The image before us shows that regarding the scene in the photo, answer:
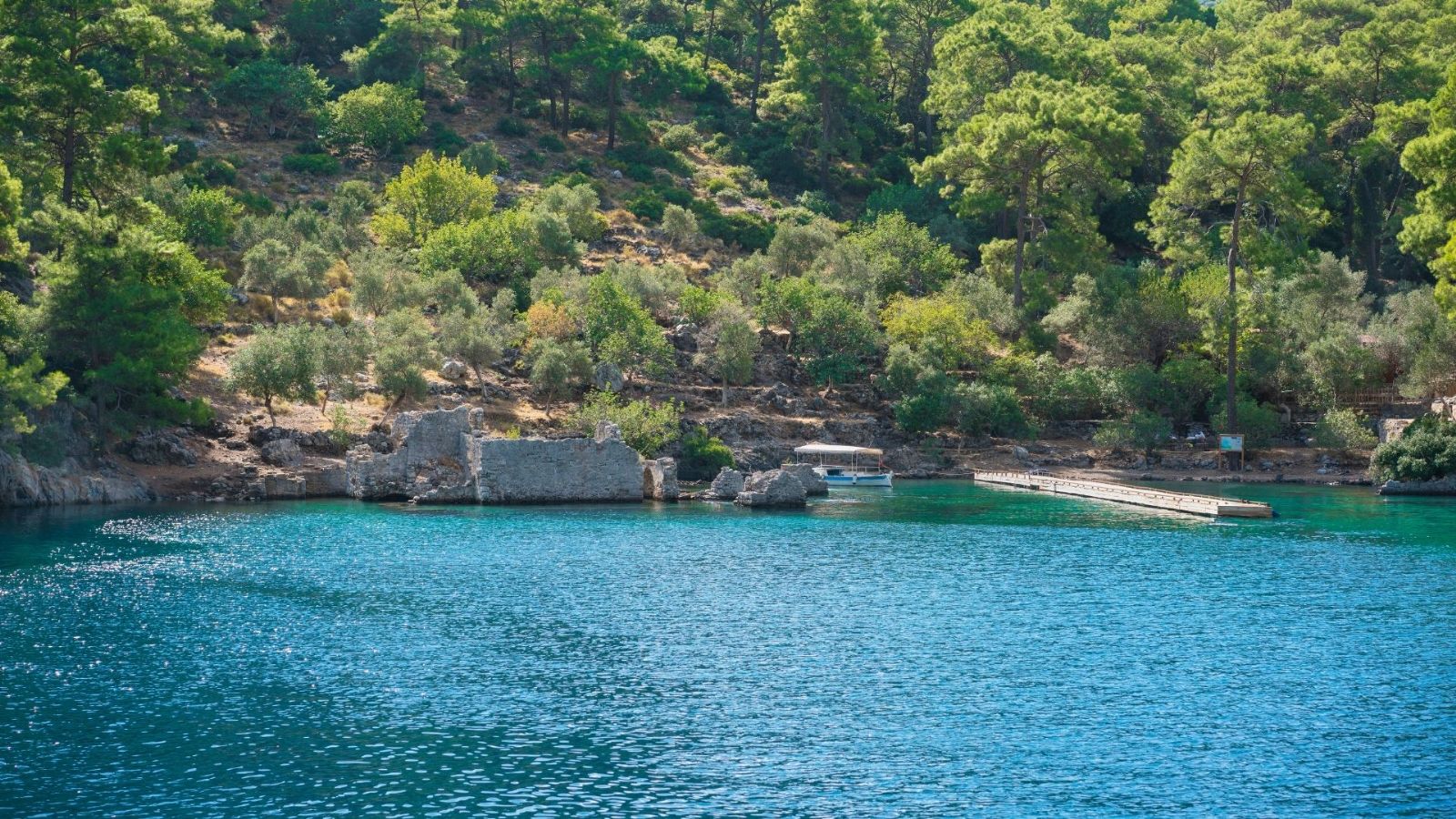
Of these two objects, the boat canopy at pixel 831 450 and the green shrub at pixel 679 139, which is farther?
the green shrub at pixel 679 139

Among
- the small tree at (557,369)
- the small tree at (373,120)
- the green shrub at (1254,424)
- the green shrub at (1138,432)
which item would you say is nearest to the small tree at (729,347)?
the small tree at (557,369)

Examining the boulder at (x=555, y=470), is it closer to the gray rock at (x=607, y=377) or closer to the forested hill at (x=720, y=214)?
the forested hill at (x=720, y=214)

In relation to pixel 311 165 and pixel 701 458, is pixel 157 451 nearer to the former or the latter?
pixel 701 458

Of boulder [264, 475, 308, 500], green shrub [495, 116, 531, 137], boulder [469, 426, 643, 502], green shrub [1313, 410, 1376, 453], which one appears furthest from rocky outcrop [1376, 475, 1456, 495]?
green shrub [495, 116, 531, 137]

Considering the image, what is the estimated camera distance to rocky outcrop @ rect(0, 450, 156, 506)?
171 feet

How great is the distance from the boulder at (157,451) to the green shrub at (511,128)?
5040cm

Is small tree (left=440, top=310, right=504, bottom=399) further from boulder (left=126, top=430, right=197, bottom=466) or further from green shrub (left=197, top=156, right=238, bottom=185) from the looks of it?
green shrub (left=197, top=156, right=238, bottom=185)

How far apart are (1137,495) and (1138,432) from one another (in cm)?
1129

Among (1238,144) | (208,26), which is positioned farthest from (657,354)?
(208,26)

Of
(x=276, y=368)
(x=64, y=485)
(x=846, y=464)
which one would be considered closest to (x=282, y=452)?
(x=276, y=368)

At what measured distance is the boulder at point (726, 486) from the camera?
60.6 metres

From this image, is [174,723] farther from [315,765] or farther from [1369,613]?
[1369,613]

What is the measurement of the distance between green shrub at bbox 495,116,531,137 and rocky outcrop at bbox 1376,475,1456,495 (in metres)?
63.7

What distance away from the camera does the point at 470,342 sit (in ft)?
224
